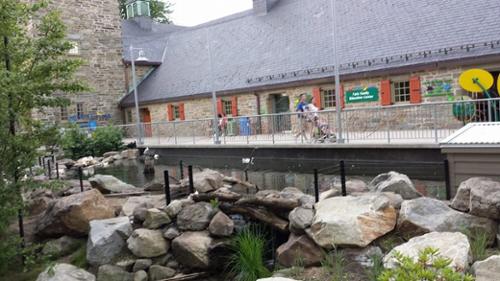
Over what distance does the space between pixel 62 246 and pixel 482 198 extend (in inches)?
229

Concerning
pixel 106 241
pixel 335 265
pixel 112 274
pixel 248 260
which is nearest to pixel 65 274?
pixel 112 274

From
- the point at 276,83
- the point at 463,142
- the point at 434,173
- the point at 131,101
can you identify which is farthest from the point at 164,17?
the point at 463,142

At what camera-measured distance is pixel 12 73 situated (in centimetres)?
589

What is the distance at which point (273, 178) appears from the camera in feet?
45.1

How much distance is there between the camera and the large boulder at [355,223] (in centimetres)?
573

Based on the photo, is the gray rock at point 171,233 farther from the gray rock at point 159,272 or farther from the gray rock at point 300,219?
the gray rock at point 300,219

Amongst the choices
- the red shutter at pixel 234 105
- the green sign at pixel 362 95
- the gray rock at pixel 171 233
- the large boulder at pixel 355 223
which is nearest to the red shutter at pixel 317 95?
the green sign at pixel 362 95

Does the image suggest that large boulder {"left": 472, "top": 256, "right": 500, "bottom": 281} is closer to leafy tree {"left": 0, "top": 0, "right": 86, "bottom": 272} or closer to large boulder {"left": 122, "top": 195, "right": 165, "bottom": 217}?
large boulder {"left": 122, "top": 195, "right": 165, "bottom": 217}

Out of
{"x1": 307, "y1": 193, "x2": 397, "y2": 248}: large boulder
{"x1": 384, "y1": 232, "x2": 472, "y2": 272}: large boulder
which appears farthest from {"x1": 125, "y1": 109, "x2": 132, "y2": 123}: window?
{"x1": 384, "y1": 232, "x2": 472, "y2": 272}: large boulder

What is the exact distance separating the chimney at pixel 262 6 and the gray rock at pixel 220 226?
22002mm

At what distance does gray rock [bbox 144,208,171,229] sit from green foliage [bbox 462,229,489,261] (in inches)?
160

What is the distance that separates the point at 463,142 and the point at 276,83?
49.9 feet

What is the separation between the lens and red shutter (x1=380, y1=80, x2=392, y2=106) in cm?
1831

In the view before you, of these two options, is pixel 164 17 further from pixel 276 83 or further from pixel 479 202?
pixel 479 202
